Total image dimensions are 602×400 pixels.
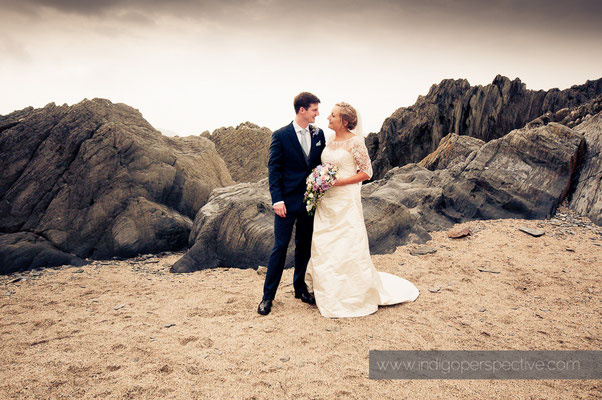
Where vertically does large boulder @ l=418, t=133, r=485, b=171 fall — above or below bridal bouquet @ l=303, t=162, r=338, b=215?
above

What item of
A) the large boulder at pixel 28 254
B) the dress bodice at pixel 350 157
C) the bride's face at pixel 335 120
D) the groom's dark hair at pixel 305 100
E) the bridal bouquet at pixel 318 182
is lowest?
the large boulder at pixel 28 254

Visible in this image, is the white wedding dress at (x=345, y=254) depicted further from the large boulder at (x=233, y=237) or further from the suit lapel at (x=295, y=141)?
the large boulder at (x=233, y=237)

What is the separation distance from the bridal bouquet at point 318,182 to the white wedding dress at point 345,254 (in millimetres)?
252

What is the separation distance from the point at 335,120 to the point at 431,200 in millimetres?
5724

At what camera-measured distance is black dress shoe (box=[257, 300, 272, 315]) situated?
4535 mm

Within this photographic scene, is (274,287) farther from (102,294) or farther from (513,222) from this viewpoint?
(513,222)

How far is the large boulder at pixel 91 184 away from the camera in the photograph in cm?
755

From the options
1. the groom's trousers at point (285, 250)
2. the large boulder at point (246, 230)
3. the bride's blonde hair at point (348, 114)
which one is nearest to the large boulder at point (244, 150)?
the large boulder at point (246, 230)

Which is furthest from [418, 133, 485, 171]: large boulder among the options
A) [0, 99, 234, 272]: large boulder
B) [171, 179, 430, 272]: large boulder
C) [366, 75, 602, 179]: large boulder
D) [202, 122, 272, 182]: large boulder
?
[366, 75, 602, 179]: large boulder

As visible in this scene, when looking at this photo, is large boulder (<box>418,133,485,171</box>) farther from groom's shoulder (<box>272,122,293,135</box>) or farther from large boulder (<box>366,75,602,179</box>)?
large boulder (<box>366,75,602,179</box>)

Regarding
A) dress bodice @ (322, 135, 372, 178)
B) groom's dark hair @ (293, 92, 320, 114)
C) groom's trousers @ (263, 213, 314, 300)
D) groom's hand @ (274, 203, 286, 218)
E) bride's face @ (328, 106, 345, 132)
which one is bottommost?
groom's trousers @ (263, 213, 314, 300)

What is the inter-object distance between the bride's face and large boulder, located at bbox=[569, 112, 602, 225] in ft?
25.0

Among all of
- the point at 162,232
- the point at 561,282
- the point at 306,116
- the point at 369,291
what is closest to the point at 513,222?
the point at 561,282

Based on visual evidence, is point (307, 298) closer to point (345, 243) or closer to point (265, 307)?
point (265, 307)
